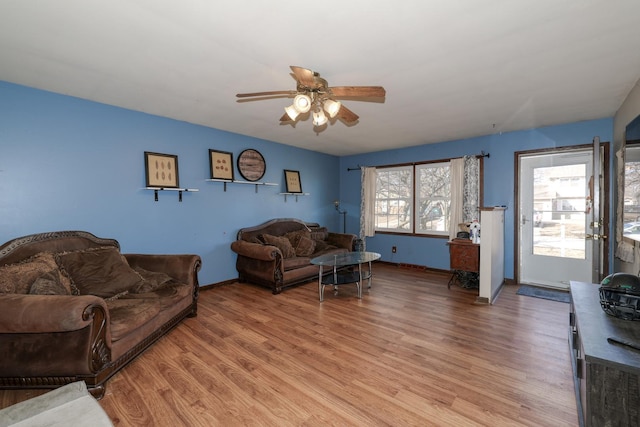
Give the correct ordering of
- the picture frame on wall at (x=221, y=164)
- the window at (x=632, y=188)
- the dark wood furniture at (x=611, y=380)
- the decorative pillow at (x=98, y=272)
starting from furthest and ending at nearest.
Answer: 1. the picture frame on wall at (x=221, y=164)
2. the decorative pillow at (x=98, y=272)
3. the window at (x=632, y=188)
4. the dark wood furniture at (x=611, y=380)

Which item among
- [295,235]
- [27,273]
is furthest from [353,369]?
[295,235]

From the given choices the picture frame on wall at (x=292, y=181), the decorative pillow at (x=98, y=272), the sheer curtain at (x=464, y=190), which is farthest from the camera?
the picture frame on wall at (x=292, y=181)

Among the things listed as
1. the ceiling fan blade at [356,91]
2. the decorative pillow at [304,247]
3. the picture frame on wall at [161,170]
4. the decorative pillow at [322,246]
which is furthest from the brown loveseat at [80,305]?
the decorative pillow at [322,246]

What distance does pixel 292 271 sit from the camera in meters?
4.26

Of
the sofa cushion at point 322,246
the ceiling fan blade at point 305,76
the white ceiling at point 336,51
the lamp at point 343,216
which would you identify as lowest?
the sofa cushion at point 322,246

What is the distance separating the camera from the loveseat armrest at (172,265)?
121 inches

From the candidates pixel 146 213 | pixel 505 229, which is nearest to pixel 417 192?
Answer: pixel 505 229

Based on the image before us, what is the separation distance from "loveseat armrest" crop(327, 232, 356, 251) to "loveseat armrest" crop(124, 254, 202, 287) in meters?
2.91

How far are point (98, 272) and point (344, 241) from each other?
12.5ft

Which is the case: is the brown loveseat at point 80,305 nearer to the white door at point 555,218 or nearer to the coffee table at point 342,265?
the coffee table at point 342,265

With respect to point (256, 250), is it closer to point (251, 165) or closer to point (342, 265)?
point (342, 265)

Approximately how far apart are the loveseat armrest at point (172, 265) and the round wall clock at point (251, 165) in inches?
78.1

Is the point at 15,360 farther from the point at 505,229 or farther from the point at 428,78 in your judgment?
the point at 505,229

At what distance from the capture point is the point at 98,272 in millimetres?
2645
